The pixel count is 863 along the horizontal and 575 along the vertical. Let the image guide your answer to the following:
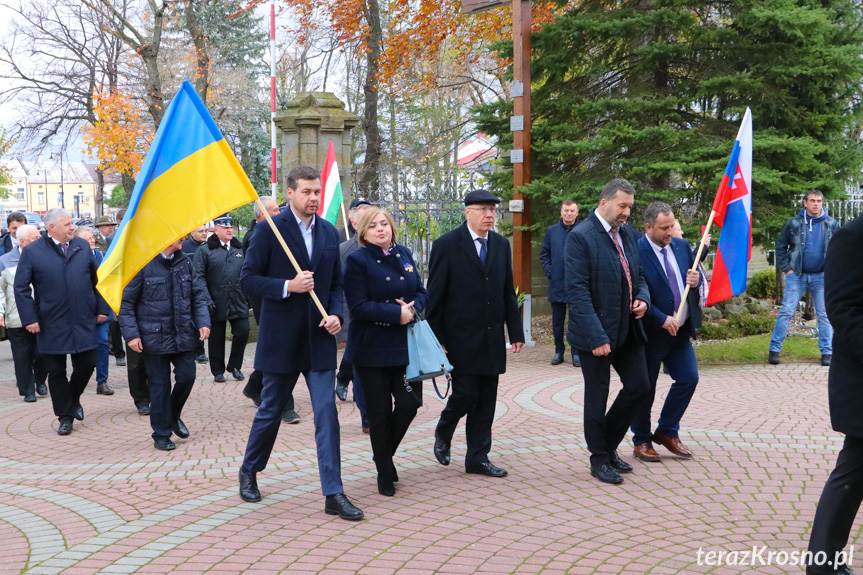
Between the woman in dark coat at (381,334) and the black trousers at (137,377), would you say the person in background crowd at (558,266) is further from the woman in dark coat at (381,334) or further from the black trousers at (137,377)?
the woman in dark coat at (381,334)

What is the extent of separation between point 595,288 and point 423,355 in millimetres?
1301

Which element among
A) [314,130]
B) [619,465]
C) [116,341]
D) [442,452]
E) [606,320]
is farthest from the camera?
[314,130]

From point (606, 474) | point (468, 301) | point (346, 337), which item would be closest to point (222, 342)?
point (346, 337)

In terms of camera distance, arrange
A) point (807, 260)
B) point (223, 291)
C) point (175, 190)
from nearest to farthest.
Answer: point (175, 190)
point (223, 291)
point (807, 260)

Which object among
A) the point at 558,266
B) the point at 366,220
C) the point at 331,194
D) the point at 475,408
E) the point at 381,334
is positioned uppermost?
the point at 331,194

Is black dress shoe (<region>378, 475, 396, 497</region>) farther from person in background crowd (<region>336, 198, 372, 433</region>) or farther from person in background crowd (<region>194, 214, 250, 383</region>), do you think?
person in background crowd (<region>194, 214, 250, 383</region>)

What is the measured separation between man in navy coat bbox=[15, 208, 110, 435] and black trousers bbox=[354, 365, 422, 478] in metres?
3.76

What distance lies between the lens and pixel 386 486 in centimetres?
577

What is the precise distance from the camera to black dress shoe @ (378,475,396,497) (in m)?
5.76

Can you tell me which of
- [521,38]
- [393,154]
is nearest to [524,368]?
[521,38]

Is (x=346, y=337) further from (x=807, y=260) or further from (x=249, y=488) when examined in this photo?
(x=807, y=260)

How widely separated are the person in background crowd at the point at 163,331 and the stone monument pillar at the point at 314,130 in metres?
6.81

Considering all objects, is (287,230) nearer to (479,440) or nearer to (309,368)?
(309,368)

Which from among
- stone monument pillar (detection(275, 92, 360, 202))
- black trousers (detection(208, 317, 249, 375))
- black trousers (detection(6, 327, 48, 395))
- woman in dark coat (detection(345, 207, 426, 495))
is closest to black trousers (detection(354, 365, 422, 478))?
woman in dark coat (detection(345, 207, 426, 495))
